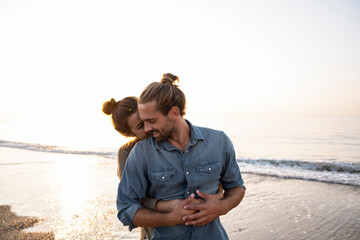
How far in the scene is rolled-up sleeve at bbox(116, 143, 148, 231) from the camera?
1.98m

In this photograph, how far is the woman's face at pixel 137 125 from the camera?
3028mm

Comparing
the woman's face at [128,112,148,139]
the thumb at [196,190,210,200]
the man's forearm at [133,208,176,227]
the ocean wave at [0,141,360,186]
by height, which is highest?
the woman's face at [128,112,148,139]

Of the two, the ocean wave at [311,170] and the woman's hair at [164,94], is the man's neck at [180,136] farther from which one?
the ocean wave at [311,170]

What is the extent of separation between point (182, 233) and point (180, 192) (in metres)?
0.35

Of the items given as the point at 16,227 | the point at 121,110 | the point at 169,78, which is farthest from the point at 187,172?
the point at 16,227

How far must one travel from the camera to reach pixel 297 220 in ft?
19.5

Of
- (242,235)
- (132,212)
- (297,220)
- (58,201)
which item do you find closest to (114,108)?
Answer: (132,212)

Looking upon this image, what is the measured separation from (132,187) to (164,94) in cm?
79

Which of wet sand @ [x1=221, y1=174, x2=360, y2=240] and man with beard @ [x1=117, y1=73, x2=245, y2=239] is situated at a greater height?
man with beard @ [x1=117, y1=73, x2=245, y2=239]

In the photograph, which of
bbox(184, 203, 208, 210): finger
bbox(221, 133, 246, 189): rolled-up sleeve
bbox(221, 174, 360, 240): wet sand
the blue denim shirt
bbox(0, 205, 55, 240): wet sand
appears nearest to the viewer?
bbox(184, 203, 208, 210): finger

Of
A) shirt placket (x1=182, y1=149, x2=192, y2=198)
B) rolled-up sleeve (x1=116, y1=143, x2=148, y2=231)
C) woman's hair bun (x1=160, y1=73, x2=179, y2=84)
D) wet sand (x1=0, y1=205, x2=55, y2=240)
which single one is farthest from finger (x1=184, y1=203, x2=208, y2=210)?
wet sand (x1=0, y1=205, x2=55, y2=240)

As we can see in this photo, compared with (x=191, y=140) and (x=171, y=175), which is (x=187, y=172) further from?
(x=191, y=140)

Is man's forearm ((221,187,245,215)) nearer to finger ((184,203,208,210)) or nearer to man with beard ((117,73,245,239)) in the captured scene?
man with beard ((117,73,245,239))

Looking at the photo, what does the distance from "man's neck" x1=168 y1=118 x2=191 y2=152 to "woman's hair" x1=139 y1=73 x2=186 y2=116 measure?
0.19 metres
